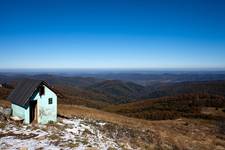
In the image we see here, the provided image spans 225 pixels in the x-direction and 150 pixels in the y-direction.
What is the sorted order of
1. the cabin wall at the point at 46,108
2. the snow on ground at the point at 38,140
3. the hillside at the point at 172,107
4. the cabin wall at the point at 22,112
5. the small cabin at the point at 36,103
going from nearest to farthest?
the snow on ground at the point at 38,140 < the cabin wall at the point at 22,112 < the small cabin at the point at 36,103 < the cabin wall at the point at 46,108 < the hillside at the point at 172,107

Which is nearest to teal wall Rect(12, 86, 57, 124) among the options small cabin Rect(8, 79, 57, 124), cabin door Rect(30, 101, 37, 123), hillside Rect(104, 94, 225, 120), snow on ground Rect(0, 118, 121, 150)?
small cabin Rect(8, 79, 57, 124)

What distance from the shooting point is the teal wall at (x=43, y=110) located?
2839 cm

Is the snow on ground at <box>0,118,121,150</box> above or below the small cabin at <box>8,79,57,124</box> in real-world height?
below

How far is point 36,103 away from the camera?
29.1m

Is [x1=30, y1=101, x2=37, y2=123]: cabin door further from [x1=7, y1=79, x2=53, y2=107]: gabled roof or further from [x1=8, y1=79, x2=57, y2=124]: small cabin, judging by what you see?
[x1=7, y1=79, x2=53, y2=107]: gabled roof

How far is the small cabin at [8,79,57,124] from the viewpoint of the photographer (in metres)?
28.3

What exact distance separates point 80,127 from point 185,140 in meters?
17.7

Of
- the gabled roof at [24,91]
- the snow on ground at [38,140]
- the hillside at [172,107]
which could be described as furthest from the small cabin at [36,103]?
the hillside at [172,107]

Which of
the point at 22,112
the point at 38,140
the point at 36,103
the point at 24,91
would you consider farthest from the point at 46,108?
the point at 38,140

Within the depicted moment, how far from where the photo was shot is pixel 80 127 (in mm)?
30141

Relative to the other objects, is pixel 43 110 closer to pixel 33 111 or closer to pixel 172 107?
pixel 33 111

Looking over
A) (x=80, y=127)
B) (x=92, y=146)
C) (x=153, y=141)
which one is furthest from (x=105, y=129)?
(x=92, y=146)

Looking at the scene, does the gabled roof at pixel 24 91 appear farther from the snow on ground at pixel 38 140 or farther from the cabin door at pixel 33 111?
the snow on ground at pixel 38 140

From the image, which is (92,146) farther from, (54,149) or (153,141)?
(153,141)
